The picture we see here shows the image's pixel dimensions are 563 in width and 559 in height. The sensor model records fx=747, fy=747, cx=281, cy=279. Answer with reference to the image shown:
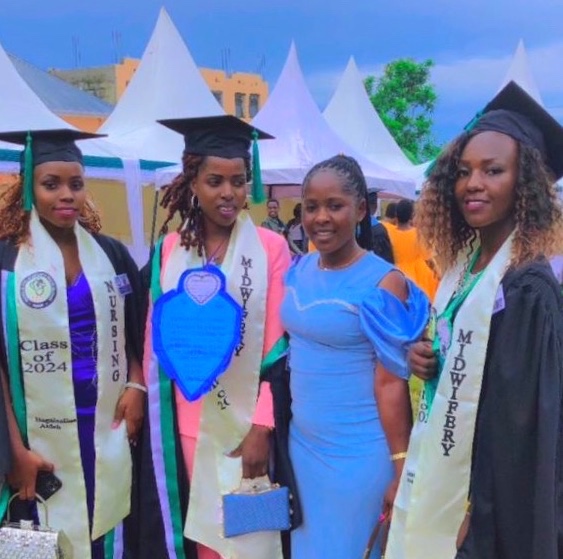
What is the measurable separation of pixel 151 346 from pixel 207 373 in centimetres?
31

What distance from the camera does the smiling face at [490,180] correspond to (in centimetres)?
196

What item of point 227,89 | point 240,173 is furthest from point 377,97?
point 240,173

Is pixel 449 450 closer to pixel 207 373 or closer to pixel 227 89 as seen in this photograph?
pixel 207 373

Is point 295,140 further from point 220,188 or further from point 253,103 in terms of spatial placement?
point 253,103

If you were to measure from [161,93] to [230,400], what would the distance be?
1062cm

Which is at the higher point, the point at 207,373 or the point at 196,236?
the point at 196,236

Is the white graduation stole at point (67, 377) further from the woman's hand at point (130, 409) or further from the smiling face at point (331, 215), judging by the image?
the smiling face at point (331, 215)

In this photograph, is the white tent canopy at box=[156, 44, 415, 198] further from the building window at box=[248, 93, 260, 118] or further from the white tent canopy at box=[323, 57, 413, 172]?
the building window at box=[248, 93, 260, 118]

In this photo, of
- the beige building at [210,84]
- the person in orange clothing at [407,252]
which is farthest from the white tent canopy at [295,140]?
the beige building at [210,84]

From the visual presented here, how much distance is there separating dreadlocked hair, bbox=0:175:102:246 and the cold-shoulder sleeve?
1292 mm

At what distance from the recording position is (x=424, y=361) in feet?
6.94

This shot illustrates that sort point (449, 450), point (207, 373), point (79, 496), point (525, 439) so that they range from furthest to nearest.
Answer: point (79, 496) < point (207, 373) < point (449, 450) < point (525, 439)

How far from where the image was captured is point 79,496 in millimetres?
2836

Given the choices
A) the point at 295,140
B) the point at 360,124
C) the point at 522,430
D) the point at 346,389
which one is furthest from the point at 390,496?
the point at 360,124
